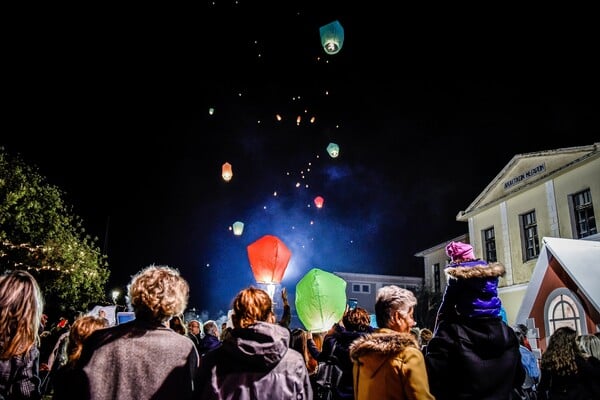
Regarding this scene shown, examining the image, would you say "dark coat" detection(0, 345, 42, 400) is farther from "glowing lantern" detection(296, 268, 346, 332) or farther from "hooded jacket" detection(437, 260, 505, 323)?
"glowing lantern" detection(296, 268, 346, 332)

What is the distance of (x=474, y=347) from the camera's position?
295 cm

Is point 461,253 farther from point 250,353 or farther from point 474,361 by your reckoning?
point 250,353

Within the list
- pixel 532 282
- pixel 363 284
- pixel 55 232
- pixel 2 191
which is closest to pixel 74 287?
pixel 55 232

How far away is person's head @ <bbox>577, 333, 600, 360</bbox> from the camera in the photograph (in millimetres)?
3971

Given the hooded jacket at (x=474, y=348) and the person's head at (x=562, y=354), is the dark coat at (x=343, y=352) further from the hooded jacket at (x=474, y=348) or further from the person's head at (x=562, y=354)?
the person's head at (x=562, y=354)

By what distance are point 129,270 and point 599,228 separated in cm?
3134

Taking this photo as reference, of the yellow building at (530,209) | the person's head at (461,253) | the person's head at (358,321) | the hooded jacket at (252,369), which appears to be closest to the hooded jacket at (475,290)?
the person's head at (461,253)

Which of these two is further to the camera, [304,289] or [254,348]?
[304,289]

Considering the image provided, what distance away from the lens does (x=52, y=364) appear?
22.0 feet

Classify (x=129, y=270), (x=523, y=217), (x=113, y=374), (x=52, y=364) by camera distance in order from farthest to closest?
(x=129, y=270) < (x=523, y=217) < (x=52, y=364) < (x=113, y=374)

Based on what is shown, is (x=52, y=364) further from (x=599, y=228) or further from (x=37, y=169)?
(x=599, y=228)

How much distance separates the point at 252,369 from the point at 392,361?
91 cm

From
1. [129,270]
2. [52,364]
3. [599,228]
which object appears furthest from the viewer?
[129,270]

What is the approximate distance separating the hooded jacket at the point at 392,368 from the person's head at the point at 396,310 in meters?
0.17
